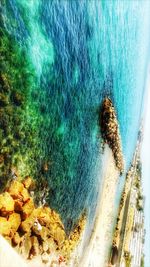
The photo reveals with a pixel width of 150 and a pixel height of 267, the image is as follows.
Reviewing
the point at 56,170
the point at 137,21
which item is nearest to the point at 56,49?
the point at 56,170

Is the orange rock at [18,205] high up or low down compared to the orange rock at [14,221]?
up

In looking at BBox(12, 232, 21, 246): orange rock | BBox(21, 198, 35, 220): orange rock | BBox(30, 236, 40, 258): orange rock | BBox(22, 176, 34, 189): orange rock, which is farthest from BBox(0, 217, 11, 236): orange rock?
BBox(30, 236, 40, 258): orange rock

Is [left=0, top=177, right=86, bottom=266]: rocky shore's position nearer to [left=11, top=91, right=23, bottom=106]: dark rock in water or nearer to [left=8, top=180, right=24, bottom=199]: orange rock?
[left=8, top=180, right=24, bottom=199]: orange rock

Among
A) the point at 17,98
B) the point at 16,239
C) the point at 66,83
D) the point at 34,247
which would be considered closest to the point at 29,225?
the point at 16,239

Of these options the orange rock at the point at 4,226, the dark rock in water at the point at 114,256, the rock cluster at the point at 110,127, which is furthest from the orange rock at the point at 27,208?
the dark rock in water at the point at 114,256

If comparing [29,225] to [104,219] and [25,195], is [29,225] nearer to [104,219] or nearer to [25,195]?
[25,195]

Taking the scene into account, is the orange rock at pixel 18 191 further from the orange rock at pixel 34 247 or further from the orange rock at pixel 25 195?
the orange rock at pixel 34 247
